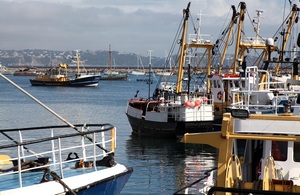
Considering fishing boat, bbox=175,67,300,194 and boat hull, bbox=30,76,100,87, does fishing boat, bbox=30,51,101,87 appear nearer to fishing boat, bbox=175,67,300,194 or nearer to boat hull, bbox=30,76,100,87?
boat hull, bbox=30,76,100,87

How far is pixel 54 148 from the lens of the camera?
83.9 feet

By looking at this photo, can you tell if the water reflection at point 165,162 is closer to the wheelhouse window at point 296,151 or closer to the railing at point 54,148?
the railing at point 54,148

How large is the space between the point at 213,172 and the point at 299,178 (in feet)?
6.82

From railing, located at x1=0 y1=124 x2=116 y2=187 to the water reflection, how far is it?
1.90m

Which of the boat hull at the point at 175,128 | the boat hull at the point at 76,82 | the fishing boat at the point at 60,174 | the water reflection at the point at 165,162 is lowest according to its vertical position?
the boat hull at the point at 76,82

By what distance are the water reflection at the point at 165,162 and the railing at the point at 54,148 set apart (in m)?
1.90

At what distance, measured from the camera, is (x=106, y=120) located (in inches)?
2296

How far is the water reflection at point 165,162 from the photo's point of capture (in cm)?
2623

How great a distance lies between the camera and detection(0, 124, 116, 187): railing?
45.8ft

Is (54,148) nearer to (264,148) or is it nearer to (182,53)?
(264,148)

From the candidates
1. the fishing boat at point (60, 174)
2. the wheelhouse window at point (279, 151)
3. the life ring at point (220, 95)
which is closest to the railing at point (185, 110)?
the life ring at point (220, 95)

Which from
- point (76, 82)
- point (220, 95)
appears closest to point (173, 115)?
point (220, 95)

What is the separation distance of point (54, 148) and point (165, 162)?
8.20 metres

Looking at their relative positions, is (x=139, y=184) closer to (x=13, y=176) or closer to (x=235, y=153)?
(x=13, y=176)
